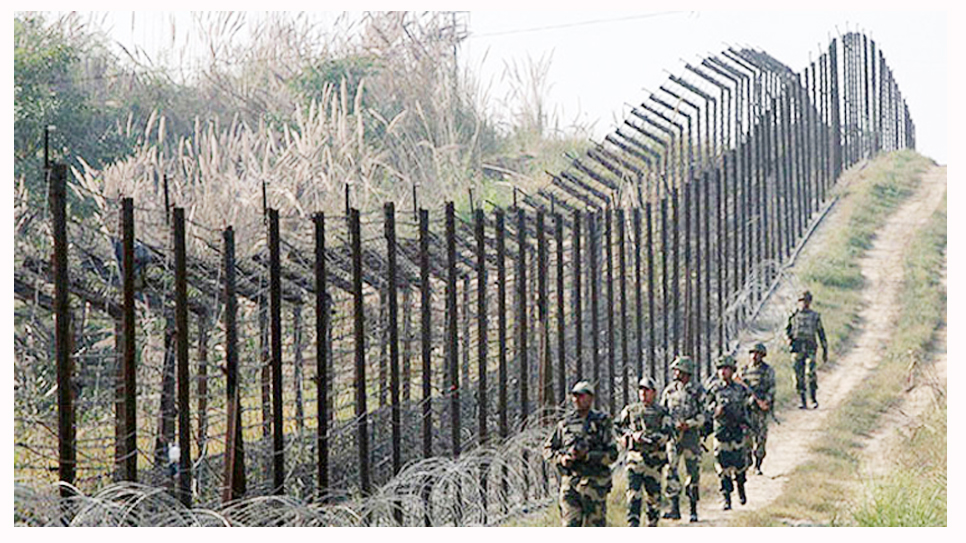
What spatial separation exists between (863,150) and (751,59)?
6278 millimetres

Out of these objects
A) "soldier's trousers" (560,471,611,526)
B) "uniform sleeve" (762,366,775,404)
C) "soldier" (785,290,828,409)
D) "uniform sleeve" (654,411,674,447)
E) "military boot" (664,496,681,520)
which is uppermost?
"soldier" (785,290,828,409)

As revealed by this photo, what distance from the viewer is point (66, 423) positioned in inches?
372

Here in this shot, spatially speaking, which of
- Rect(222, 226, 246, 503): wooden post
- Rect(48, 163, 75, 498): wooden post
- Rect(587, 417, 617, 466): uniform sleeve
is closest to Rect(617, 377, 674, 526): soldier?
Rect(587, 417, 617, 466): uniform sleeve

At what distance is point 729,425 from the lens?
13203 millimetres

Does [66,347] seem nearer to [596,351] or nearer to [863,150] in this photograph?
[596,351]

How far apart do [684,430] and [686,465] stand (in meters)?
0.30

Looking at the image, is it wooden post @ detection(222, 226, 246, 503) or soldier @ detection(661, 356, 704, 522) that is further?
soldier @ detection(661, 356, 704, 522)

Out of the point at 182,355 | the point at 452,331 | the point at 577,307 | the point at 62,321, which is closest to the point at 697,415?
the point at 452,331

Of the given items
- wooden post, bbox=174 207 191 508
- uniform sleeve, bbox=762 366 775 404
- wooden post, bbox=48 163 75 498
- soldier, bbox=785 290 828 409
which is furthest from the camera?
soldier, bbox=785 290 828 409

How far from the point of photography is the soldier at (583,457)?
1113 centimetres

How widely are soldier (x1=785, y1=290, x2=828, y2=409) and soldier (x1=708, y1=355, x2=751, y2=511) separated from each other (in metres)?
3.76

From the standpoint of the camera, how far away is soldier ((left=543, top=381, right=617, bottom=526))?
11.1 metres

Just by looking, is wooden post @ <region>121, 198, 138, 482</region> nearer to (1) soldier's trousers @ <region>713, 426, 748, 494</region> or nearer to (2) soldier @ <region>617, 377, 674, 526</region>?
(2) soldier @ <region>617, 377, 674, 526</region>

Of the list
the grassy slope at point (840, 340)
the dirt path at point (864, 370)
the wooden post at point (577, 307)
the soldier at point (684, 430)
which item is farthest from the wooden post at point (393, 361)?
the wooden post at point (577, 307)
